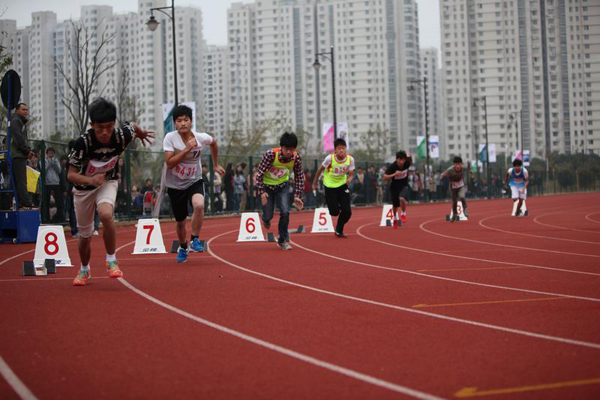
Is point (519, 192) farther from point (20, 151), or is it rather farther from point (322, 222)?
point (20, 151)

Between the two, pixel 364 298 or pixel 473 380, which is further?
pixel 364 298

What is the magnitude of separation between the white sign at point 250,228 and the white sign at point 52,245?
5.34 metres

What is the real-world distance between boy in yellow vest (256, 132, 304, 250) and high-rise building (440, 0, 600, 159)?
12697 centimetres

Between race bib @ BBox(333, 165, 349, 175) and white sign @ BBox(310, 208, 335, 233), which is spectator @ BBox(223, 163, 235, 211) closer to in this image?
white sign @ BBox(310, 208, 335, 233)

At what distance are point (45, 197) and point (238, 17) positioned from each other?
145669 millimetres

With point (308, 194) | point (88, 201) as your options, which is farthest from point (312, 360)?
point (308, 194)

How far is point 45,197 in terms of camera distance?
20.0 meters

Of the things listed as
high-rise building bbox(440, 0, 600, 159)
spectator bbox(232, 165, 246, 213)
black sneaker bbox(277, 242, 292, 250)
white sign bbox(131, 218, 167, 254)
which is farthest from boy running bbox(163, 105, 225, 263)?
high-rise building bbox(440, 0, 600, 159)

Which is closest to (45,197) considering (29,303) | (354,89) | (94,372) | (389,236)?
(389,236)

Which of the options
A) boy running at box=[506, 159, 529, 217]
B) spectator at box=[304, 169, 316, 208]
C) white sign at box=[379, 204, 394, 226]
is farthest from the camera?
spectator at box=[304, 169, 316, 208]

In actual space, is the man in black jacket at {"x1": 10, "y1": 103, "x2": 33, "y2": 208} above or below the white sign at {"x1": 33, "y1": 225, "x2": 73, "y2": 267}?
above

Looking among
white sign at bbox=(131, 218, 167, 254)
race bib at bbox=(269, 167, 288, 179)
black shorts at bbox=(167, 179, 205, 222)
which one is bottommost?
white sign at bbox=(131, 218, 167, 254)

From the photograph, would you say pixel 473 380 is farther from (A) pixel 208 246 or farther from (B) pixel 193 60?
(B) pixel 193 60

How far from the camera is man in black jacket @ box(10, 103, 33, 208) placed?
16.0 meters
